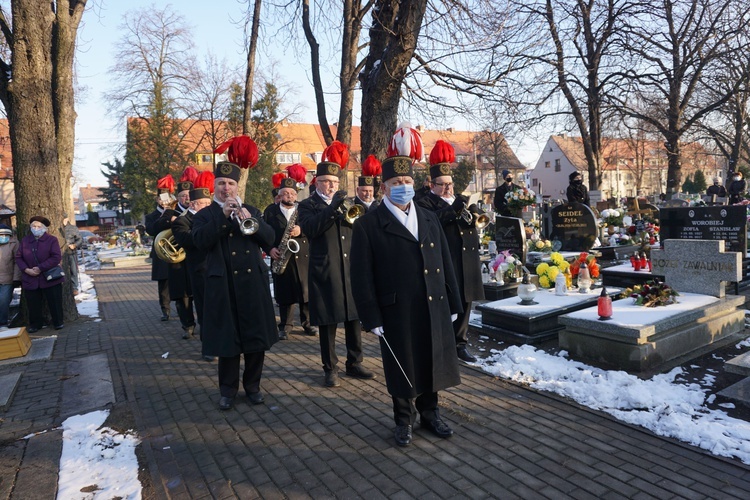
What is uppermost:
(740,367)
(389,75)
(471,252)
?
(389,75)

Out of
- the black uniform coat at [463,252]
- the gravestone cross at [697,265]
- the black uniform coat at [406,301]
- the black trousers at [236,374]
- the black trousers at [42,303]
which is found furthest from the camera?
the black trousers at [42,303]

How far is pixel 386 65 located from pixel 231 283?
594cm

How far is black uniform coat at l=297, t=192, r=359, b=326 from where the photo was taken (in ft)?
16.7

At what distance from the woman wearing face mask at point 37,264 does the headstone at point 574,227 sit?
11205 millimetres

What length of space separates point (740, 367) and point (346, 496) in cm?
365

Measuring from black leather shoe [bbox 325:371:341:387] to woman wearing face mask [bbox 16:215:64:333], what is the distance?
631cm

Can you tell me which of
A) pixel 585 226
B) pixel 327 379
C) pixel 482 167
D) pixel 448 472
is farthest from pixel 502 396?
pixel 482 167

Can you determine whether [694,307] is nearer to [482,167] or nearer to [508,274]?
[508,274]

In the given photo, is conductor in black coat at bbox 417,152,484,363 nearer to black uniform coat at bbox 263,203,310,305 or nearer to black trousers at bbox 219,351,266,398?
black trousers at bbox 219,351,266,398

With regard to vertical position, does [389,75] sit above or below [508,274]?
above

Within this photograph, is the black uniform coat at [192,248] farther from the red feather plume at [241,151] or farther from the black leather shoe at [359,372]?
the black leather shoe at [359,372]

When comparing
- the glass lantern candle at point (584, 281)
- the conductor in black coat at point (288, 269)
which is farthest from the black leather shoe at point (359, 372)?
the glass lantern candle at point (584, 281)

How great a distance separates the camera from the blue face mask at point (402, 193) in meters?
3.79

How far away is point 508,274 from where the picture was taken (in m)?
8.68
